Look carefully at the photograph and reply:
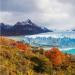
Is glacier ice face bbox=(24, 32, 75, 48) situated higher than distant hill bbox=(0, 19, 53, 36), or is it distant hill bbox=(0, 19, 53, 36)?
distant hill bbox=(0, 19, 53, 36)

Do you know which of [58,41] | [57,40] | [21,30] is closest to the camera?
[57,40]

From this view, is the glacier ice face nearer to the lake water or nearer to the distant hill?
the lake water

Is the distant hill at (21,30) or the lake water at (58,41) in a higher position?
the distant hill at (21,30)

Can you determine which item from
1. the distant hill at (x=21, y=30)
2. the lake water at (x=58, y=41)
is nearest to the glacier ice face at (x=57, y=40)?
the lake water at (x=58, y=41)

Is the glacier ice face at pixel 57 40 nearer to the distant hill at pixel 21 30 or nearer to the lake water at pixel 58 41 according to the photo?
the lake water at pixel 58 41

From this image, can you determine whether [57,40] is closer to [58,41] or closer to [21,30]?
[58,41]

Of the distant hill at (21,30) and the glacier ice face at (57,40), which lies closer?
the glacier ice face at (57,40)

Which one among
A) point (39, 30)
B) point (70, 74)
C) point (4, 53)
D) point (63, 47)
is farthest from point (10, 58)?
point (39, 30)

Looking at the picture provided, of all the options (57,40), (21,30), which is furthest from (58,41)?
(21,30)

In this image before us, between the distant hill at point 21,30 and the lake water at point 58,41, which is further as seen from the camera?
the distant hill at point 21,30

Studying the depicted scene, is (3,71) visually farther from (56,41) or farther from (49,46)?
(49,46)

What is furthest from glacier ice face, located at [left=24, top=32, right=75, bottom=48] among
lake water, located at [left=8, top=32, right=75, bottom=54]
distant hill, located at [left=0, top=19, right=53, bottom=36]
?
distant hill, located at [left=0, top=19, right=53, bottom=36]
